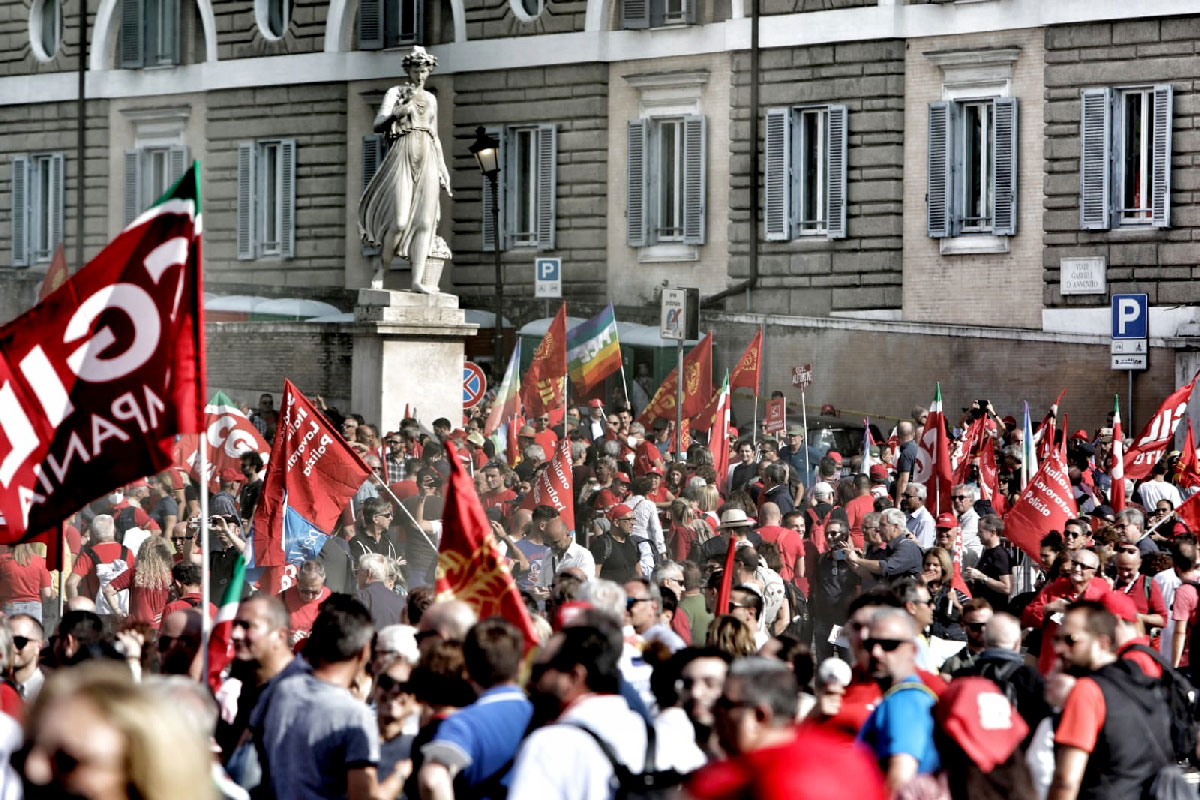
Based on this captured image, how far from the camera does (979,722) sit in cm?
557

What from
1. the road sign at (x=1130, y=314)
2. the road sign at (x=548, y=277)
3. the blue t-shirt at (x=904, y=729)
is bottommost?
the blue t-shirt at (x=904, y=729)

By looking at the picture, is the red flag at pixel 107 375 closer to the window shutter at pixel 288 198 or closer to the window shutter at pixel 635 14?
the window shutter at pixel 635 14

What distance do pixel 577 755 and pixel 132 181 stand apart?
31635 mm

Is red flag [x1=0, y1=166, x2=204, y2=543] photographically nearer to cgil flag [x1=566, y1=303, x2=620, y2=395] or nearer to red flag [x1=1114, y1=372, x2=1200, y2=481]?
red flag [x1=1114, y1=372, x2=1200, y2=481]

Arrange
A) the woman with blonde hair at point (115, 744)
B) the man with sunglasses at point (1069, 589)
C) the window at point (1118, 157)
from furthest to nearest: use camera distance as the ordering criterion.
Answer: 1. the window at point (1118, 157)
2. the man with sunglasses at point (1069, 589)
3. the woman with blonde hair at point (115, 744)

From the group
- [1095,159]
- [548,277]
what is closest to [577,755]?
[1095,159]

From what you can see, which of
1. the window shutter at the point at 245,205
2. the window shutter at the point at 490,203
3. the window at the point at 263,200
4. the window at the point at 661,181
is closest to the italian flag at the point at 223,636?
the window at the point at 661,181

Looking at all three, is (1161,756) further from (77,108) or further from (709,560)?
(77,108)

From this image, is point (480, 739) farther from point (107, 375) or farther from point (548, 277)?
point (548, 277)

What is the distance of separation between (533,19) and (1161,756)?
2684 centimetres

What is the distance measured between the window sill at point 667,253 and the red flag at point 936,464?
1411cm

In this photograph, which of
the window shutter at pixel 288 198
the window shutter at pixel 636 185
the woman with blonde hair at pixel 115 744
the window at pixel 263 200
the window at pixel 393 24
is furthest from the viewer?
the window at pixel 263 200

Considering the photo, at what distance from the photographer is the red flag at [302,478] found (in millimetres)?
11289

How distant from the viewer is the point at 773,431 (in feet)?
71.6
